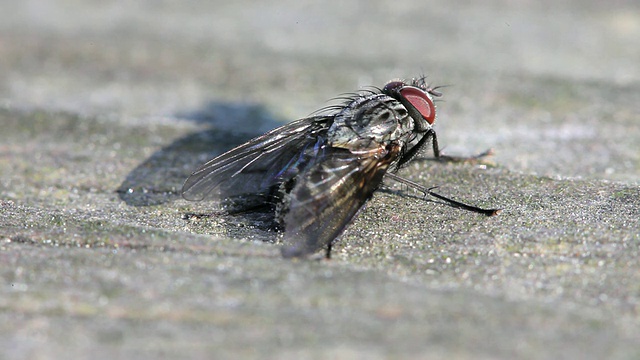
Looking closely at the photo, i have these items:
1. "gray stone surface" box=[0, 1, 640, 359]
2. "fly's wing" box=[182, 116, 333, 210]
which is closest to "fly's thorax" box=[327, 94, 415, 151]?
"fly's wing" box=[182, 116, 333, 210]

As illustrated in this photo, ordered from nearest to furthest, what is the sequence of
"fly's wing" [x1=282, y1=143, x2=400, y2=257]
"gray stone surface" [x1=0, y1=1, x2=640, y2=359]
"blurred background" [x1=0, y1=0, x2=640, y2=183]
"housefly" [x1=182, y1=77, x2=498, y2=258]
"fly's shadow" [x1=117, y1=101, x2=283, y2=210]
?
1. "gray stone surface" [x1=0, y1=1, x2=640, y2=359]
2. "fly's wing" [x1=282, y1=143, x2=400, y2=257]
3. "housefly" [x1=182, y1=77, x2=498, y2=258]
4. "fly's shadow" [x1=117, y1=101, x2=283, y2=210]
5. "blurred background" [x1=0, y1=0, x2=640, y2=183]

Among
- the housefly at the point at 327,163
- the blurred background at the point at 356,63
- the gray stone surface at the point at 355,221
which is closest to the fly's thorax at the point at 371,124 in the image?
the housefly at the point at 327,163

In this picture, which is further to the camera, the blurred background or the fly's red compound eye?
the blurred background

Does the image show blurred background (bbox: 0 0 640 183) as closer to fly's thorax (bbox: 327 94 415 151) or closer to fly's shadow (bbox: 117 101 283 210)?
fly's shadow (bbox: 117 101 283 210)

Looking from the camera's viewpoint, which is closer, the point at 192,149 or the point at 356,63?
the point at 192,149

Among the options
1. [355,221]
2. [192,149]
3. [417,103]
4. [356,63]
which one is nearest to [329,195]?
[355,221]

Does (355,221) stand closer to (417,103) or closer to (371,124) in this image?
(371,124)
